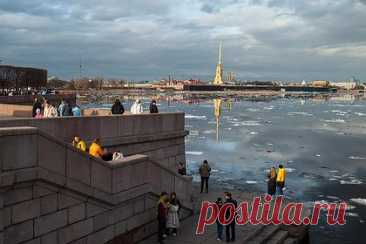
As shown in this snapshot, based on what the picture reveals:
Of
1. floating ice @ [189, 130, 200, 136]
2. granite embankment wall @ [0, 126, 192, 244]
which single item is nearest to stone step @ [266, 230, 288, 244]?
granite embankment wall @ [0, 126, 192, 244]

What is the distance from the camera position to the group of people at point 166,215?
40.6 feet

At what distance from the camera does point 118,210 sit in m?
11.5

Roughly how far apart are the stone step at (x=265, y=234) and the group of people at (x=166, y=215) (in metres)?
2.19

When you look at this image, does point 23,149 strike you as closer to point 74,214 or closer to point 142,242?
point 74,214

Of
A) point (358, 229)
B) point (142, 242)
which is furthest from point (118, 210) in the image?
point (358, 229)

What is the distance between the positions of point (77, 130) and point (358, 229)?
10.4 metres

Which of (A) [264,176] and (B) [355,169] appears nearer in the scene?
(A) [264,176]

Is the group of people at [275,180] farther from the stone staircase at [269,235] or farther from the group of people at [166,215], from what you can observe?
the group of people at [166,215]

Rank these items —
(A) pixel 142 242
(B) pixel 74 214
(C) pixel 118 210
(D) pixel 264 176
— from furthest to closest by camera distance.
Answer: (D) pixel 264 176 < (A) pixel 142 242 < (C) pixel 118 210 < (B) pixel 74 214

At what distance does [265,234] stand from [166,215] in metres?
3.32

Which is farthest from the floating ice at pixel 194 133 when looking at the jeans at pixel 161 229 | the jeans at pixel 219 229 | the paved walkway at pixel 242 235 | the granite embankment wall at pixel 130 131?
the jeans at pixel 161 229

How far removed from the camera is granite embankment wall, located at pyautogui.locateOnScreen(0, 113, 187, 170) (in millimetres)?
12953

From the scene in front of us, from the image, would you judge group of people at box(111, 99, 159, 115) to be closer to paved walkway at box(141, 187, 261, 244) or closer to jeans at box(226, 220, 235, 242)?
paved walkway at box(141, 187, 261, 244)

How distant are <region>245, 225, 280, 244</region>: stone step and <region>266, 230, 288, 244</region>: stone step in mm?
98
